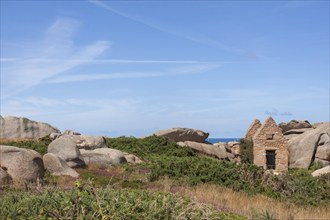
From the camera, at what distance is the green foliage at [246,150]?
40.6m

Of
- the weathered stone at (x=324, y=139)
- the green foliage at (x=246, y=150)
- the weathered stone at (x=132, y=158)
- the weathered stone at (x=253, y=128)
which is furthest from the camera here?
the weathered stone at (x=253, y=128)

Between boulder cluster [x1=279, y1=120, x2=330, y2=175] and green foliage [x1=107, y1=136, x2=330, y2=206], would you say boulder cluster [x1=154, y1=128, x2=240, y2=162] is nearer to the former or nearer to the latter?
boulder cluster [x1=279, y1=120, x2=330, y2=175]

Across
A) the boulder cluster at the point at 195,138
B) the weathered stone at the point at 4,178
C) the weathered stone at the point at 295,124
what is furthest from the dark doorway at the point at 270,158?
the weathered stone at the point at 4,178

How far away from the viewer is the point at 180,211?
347 inches

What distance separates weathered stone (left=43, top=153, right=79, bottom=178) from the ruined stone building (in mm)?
20257

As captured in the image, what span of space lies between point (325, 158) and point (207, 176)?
22.3 metres

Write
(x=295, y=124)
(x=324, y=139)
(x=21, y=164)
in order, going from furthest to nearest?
Result: (x=295, y=124) < (x=324, y=139) < (x=21, y=164)

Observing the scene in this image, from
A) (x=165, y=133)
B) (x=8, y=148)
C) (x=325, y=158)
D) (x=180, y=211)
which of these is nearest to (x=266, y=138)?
(x=325, y=158)

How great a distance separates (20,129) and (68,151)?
80.7 ft

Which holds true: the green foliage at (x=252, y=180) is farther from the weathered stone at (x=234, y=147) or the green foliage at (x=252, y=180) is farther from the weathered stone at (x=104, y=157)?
the weathered stone at (x=234, y=147)

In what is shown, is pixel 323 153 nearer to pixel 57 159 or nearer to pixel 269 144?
pixel 269 144

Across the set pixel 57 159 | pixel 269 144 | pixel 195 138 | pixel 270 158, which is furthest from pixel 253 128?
pixel 57 159

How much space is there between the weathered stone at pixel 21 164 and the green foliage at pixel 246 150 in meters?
22.4

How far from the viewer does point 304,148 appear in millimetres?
39188
